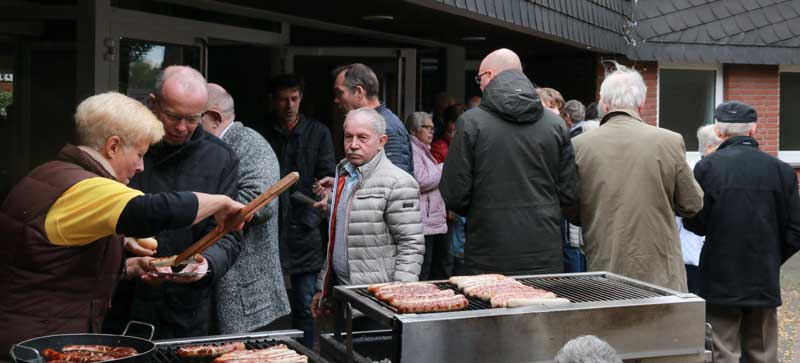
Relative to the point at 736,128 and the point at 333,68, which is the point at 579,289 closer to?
the point at 736,128

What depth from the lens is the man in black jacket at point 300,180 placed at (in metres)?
6.87

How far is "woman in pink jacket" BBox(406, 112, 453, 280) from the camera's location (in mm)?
8445

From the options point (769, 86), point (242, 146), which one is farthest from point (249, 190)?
point (769, 86)

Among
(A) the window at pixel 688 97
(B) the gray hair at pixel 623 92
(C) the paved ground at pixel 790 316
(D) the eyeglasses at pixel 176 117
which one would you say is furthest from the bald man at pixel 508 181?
(A) the window at pixel 688 97

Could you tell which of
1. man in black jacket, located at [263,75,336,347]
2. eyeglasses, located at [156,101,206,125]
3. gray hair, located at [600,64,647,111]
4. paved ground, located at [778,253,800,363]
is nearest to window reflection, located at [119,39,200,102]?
man in black jacket, located at [263,75,336,347]

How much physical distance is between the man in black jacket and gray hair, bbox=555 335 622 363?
3.67 m

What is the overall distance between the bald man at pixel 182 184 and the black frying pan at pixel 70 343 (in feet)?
3.45

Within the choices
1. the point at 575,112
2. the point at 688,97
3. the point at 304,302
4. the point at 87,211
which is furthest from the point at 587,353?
the point at 688,97

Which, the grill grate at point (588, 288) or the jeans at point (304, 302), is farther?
the jeans at point (304, 302)

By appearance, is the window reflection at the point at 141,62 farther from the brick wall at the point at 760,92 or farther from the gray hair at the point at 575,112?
the brick wall at the point at 760,92

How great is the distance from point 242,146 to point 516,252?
4.93 ft

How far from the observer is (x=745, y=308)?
641cm

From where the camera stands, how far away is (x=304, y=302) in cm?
683

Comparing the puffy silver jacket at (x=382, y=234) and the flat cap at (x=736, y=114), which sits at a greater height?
the flat cap at (x=736, y=114)
